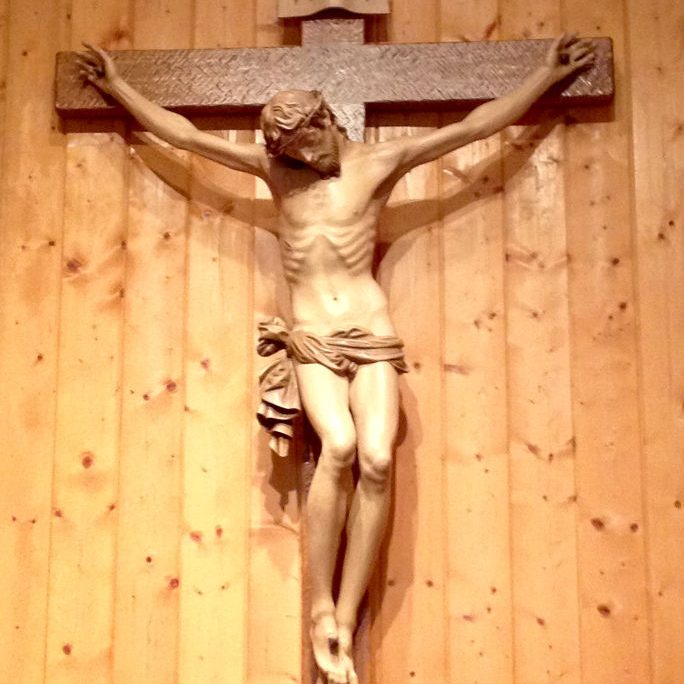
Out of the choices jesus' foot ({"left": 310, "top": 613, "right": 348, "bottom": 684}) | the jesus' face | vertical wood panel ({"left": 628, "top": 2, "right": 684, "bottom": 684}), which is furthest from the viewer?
vertical wood panel ({"left": 628, "top": 2, "right": 684, "bottom": 684})

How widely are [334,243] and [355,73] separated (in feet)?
1.35

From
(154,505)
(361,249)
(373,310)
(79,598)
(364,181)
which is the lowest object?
(79,598)

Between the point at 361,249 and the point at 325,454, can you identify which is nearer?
the point at 325,454

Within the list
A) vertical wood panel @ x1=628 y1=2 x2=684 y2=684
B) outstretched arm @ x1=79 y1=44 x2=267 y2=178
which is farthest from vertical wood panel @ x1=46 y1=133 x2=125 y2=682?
vertical wood panel @ x1=628 y1=2 x2=684 y2=684

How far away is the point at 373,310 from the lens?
2002 millimetres

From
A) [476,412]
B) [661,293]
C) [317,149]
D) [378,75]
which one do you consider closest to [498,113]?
[378,75]

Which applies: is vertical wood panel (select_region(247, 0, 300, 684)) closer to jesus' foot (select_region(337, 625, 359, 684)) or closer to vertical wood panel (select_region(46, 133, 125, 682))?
jesus' foot (select_region(337, 625, 359, 684))

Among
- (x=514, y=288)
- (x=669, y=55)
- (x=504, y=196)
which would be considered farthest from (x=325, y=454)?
(x=669, y=55)

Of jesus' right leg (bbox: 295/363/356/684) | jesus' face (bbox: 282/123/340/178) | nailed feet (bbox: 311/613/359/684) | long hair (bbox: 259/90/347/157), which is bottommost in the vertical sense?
nailed feet (bbox: 311/613/359/684)

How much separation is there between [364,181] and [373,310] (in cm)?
26

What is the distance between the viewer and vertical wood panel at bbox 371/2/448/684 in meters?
2.07

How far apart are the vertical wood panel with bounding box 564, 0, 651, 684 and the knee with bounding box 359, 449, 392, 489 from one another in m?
0.47

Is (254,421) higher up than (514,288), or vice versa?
(514,288)

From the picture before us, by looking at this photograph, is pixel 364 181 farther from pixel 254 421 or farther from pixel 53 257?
pixel 53 257
